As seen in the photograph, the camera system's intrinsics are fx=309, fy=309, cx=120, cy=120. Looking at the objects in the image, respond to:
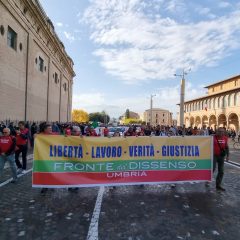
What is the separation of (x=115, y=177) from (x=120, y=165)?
1.04ft

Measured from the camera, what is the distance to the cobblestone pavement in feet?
17.0

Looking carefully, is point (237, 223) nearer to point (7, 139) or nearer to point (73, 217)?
point (73, 217)

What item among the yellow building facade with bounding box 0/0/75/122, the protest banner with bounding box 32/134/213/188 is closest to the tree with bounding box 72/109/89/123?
the yellow building facade with bounding box 0/0/75/122

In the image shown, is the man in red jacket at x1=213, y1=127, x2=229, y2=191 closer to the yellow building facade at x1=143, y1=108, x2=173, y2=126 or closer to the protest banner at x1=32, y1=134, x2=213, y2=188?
the protest banner at x1=32, y1=134, x2=213, y2=188

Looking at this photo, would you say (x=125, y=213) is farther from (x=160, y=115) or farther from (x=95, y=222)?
(x=160, y=115)

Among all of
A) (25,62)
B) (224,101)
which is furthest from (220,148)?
(224,101)

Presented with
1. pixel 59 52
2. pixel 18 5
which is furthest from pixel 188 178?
pixel 59 52

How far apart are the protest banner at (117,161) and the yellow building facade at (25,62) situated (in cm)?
1237

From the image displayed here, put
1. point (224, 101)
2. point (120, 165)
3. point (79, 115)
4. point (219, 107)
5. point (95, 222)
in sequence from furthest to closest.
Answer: point (79, 115) → point (219, 107) → point (224, 101) → point (120, 165) → point (95, 222)

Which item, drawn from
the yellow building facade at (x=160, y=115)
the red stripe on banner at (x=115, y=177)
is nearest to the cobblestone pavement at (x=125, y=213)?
the red stripe on banner at (x=115, y=177)

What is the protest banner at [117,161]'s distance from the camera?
7.27 meters

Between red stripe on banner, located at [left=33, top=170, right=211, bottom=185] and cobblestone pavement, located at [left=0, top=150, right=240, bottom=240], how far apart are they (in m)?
0.40

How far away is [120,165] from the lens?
24.9 feet

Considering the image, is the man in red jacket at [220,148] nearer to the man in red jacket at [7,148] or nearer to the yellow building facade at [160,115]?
the man in red jacket at [7,148]
